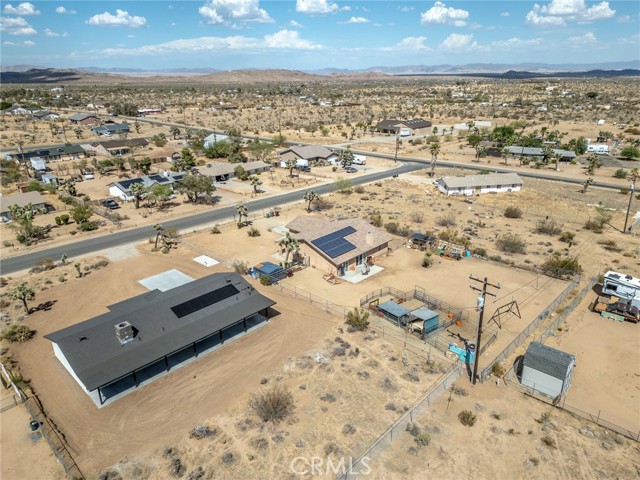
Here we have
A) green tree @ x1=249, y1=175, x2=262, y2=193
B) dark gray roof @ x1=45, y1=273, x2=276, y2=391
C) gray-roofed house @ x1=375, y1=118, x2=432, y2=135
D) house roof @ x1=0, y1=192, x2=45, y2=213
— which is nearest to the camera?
dark gray roof @ x1=45, y1=273, x2=276, y2=391

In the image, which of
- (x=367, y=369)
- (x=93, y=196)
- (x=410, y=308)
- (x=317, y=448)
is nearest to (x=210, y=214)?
(x=93, y=196)

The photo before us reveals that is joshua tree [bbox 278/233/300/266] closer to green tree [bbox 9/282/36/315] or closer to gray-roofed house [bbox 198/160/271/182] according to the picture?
green tree [bbox 9/282/36/315]

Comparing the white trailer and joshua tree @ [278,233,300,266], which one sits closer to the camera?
joshua tree @ [278,233,300,266]

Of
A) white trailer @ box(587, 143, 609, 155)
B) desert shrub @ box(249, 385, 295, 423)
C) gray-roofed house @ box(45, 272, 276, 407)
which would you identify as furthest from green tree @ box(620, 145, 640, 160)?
desert shrub @ box(249, 385, 295, 423)

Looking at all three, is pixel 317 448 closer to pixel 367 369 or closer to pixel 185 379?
pixel 367 369

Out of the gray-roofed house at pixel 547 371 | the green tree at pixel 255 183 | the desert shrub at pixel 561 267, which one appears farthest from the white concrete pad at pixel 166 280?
the desert shrub at pixel 561 267

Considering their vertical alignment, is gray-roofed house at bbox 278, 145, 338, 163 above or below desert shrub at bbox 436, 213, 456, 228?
above

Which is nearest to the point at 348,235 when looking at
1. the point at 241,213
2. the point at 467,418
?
the point at 241,213
